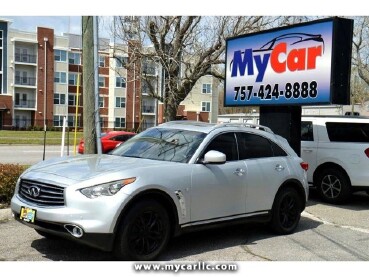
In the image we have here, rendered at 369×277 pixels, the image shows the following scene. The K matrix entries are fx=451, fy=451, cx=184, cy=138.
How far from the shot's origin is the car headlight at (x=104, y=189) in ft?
15.8

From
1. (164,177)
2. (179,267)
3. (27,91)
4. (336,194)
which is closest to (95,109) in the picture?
(164,177)

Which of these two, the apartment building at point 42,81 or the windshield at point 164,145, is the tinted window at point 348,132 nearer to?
the windshield at point 164,145

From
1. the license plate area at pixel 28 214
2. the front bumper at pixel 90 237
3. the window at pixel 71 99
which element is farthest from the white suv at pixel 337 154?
the window at pixel 71 99

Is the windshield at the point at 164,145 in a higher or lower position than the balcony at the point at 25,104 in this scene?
lower

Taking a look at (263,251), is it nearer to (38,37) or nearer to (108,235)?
(108,235)

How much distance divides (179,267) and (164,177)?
1034mm

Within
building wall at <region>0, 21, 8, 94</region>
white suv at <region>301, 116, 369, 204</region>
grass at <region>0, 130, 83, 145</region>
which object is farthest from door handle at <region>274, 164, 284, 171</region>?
building wall at <region>0, 21, 8, 94</region>

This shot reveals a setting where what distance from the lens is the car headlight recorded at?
481 centimetres

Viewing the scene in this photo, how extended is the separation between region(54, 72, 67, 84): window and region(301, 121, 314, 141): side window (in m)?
53.6

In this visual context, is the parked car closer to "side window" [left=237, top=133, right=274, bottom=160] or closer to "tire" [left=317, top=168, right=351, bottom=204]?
"side window" [left=237, top=133, right=274, bottom=160]

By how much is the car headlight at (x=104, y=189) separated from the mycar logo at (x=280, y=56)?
5.58m

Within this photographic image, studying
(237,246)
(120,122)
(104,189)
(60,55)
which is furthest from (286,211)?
(120,122)

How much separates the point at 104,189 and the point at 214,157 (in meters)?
1.54

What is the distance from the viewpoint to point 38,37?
58.7 m
